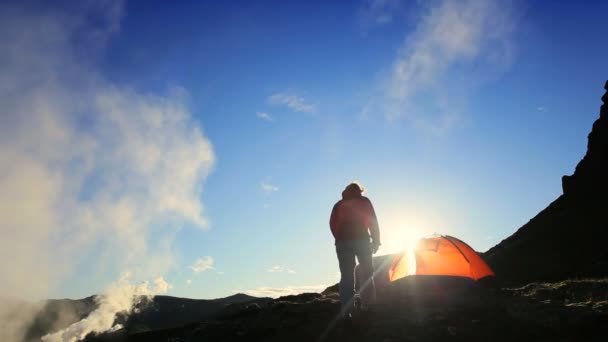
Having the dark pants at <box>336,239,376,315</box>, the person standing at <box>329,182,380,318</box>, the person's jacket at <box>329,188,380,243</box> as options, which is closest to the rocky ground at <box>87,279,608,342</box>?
the dark pants at <box>336,239,376,315</box>

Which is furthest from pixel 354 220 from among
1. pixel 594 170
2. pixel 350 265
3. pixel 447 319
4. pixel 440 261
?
pixel 594 170

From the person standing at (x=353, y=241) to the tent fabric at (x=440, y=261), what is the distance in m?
5.09

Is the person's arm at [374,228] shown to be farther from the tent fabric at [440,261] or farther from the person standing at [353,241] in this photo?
the tent fabric at [440,261]

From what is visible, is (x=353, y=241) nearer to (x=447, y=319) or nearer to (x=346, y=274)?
(x=346, y=274)

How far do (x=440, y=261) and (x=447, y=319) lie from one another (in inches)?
203

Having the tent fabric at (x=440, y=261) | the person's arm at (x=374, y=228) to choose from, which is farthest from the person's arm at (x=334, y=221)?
the tent fabric at (x=440, y=261)

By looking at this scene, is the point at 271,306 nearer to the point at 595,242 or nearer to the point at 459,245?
the point at 459,245

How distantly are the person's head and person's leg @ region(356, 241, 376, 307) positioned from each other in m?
1.28

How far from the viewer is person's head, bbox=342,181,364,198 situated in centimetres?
1027

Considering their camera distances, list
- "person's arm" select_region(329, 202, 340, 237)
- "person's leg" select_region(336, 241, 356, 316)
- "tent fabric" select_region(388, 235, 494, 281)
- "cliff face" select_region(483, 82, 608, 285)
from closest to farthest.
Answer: "person's leg" select_region(336, 241, 356, 316) < "person's arm" select_region(329, 202, 340, 237) < "tent fabric" select_region(388, 235, 494, 281) < "cliff face" select_region(483, 82, 608, 285)

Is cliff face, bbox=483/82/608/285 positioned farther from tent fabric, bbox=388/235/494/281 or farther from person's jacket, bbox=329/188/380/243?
person's jacket, bbox=329/188/380/243

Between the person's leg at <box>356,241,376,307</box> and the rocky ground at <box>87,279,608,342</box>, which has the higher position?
the person's leg at <box>356,241,376,307</box>

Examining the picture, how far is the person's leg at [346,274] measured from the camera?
9680mm

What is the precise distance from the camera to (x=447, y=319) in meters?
9.65
